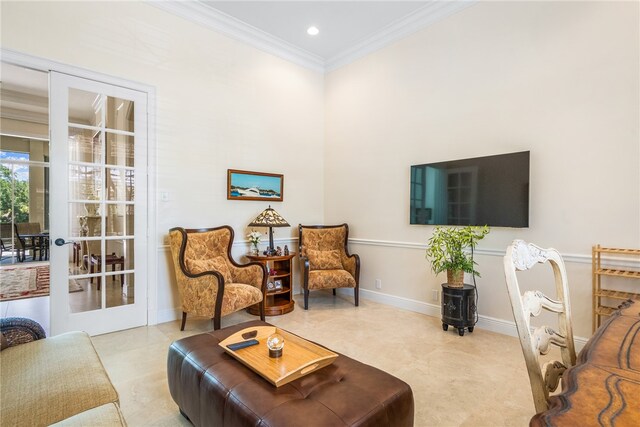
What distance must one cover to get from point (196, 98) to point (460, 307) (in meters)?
3.76

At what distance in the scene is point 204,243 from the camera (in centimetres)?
357

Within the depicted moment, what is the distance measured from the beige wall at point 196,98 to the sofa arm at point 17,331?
5.87 ft

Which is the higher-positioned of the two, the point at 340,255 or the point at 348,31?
the point at 348,31

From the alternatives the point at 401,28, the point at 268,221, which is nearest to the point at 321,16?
the point at 401,28

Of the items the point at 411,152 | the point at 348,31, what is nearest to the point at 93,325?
the point at 411,152

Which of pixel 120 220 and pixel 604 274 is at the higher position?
pixel 120 220

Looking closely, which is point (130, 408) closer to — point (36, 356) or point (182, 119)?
point (36, 356)

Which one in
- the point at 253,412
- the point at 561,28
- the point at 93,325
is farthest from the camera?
the point at 93,325

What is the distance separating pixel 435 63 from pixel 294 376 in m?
3.77

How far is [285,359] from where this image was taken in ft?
5.31

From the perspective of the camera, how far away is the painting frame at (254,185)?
4.10 metres

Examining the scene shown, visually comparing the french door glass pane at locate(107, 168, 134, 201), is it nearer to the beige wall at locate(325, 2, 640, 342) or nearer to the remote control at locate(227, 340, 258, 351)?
the remote control at locate(227, 340, 258, 351)

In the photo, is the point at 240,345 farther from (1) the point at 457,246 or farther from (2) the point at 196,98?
(2) the point at 196,98

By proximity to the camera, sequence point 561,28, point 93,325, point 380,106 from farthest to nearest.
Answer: point 380,106
point 93,325
point 561,28
